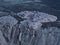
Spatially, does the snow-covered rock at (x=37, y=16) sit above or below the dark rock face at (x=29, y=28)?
above

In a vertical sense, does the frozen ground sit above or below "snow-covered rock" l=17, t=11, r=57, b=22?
below

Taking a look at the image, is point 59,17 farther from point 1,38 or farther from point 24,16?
point 1,38

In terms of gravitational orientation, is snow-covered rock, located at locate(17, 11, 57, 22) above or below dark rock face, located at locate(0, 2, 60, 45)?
above

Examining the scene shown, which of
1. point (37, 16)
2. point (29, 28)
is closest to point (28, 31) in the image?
point (29, 28)

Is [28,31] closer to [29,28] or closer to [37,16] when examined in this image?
[29,28]

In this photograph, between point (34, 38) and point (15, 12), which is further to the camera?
point (15, 12)

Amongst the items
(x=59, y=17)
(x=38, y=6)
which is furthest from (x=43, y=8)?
(x=59, y=17)

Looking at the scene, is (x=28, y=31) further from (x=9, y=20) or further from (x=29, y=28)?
(x=9, y=20)

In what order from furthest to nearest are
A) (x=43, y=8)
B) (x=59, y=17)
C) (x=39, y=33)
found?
(x=43, y=8)
(x=59, y=17)
(x=39, y=33)

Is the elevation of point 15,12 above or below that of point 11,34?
above

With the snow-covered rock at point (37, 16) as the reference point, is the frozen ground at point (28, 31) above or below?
below

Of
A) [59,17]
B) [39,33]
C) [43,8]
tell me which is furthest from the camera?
[43,8]
